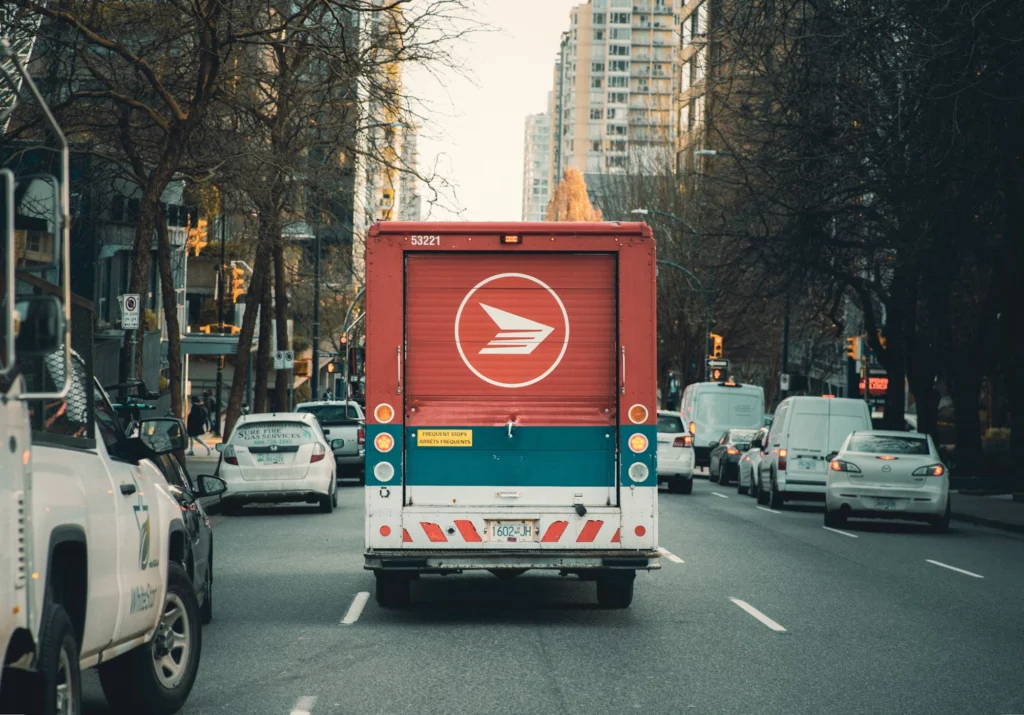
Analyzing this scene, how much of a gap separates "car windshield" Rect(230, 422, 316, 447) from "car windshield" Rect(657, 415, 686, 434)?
10.6 metres

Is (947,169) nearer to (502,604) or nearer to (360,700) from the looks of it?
(502,604)

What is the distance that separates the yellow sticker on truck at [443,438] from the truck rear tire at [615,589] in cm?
176

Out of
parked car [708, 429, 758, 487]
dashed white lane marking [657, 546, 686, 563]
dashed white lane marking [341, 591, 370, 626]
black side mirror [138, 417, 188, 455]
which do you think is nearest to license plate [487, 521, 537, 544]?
dashed white lane marking [341, 591, 370, 626]

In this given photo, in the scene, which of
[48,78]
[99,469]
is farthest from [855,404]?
[99,469]

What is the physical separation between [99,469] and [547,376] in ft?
18.6

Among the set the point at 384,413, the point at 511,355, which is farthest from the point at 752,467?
the point at 384,413

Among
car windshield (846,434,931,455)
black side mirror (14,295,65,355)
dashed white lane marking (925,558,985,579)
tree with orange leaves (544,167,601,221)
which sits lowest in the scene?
dashed white lane marking (925,558,985,579)

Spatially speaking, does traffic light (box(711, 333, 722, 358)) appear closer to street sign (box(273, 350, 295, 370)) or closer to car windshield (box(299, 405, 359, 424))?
street sign (box(273, 350, 295, 370))

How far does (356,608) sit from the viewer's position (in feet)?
41.8

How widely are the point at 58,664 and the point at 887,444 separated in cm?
1940

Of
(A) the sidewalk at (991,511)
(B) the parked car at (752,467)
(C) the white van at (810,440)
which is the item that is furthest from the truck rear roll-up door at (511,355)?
(B) the parked car at (752,467)

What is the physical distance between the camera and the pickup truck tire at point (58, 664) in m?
5.60

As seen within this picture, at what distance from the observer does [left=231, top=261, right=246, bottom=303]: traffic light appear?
65688mm

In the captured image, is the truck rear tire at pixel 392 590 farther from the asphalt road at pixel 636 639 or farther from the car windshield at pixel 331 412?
the car windshield at pixel 331 412
